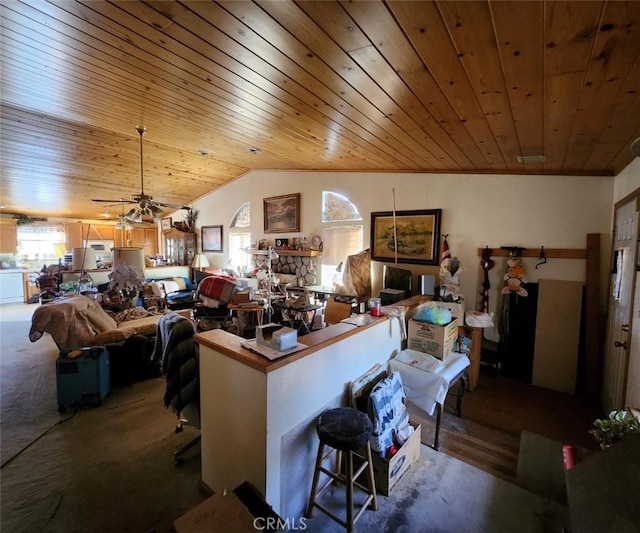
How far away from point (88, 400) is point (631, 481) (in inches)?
150

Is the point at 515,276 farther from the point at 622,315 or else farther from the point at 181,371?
the point at 181,371

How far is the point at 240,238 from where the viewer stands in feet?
22.5

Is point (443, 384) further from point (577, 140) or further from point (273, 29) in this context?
point (273, 29)

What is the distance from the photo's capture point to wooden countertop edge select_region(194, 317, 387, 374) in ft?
4.63

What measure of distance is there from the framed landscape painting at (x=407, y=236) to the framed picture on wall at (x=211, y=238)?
4256mm

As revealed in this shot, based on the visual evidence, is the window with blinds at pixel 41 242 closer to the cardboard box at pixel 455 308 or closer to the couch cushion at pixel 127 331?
the couch cushion at pixel 127 331

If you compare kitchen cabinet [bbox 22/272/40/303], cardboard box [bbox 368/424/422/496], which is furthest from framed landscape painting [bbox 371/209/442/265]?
kitchen cabinet [bbox 22/272/40/303]

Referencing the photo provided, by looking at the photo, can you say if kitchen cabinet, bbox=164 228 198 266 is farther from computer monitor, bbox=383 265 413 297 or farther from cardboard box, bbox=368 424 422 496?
cardboard box, bbox=368 424 422 496

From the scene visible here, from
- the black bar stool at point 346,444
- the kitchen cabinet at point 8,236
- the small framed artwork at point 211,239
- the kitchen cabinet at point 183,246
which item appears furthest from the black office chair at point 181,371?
the kitchen cabinet at point 8,236

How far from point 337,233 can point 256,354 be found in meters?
3.77

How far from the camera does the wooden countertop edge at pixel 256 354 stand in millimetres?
1412

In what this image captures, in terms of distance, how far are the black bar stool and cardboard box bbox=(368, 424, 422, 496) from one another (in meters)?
0.09

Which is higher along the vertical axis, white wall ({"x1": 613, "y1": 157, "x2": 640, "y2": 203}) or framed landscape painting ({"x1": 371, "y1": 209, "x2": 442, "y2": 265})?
white wall ({"x1": 613, "y1": 157, "x2": 640, "y2": 203})

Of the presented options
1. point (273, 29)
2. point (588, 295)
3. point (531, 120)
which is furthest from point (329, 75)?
point (588, 295)
